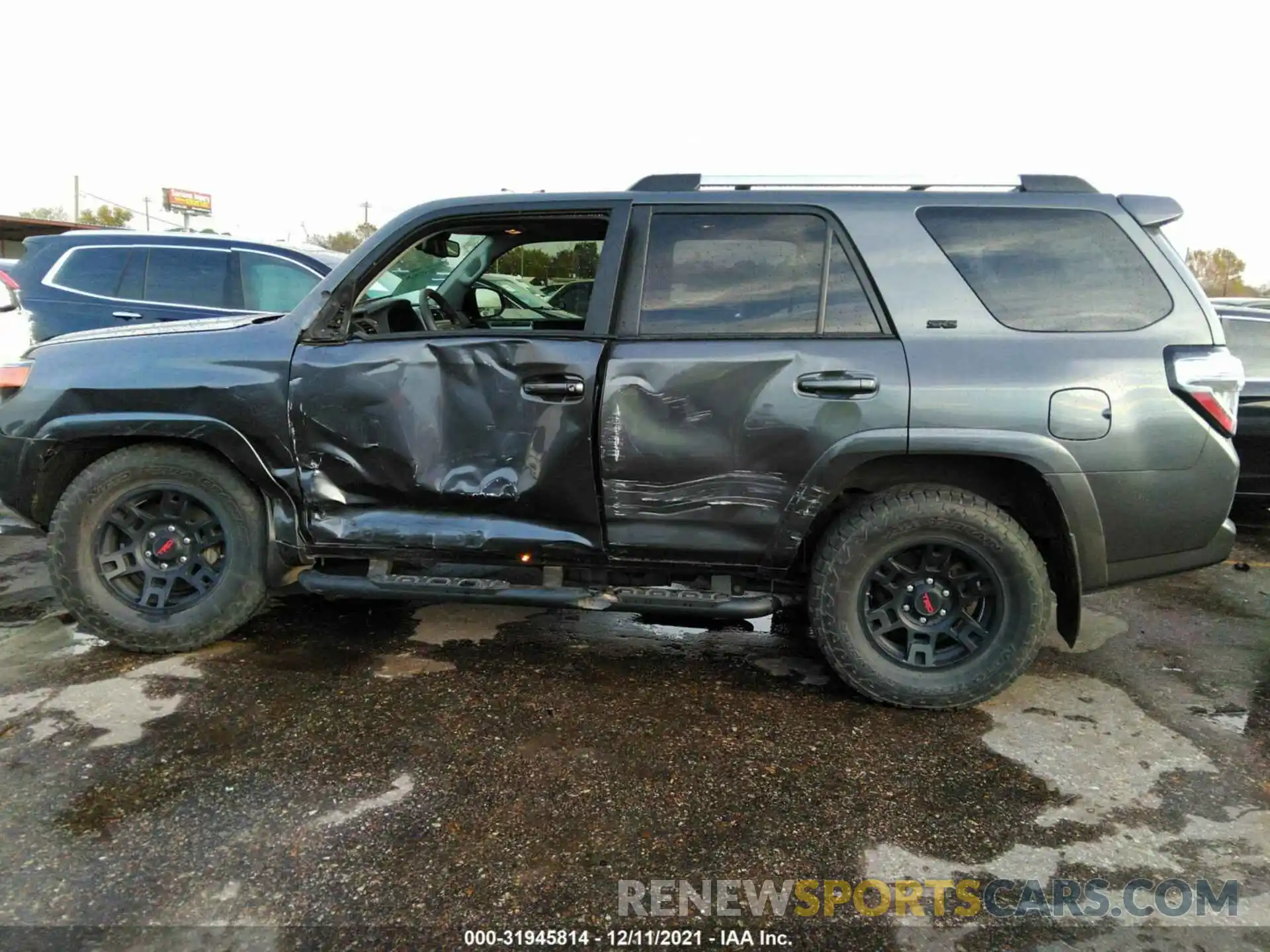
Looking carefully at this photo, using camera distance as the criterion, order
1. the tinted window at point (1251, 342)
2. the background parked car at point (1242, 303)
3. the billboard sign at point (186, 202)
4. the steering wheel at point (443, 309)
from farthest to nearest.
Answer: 1. the billboard sign at point (186, 202)
2. the background parked car at point (1242, 303)
3. the tinted window at point (1251, 342)
4. the steering wheel at point (443, 309)

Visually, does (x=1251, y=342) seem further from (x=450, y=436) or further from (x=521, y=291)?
(x=450, y=436)

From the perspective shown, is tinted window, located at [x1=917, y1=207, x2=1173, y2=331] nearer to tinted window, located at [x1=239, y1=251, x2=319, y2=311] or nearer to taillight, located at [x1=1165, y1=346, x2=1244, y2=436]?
taillight, located at [x1=1165, y1=346, x2=1244, y2=436]

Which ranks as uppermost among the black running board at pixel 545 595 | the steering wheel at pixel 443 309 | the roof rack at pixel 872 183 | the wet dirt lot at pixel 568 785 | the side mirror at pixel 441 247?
the roof rack at pixel 872 183

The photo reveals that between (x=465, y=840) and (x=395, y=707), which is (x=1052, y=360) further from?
(x=395, y=707)

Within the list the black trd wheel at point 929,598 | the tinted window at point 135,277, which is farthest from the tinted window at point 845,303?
the tinted window at point 135,277

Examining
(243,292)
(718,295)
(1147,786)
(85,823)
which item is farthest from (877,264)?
(243,292)

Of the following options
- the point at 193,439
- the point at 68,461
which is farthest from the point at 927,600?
the point at 68,461

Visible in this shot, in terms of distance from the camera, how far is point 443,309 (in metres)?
4.20

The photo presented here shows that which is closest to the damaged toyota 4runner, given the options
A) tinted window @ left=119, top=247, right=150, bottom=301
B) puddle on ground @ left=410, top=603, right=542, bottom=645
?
puddle on ground @ left=410, top=603, right=542, bottom=645

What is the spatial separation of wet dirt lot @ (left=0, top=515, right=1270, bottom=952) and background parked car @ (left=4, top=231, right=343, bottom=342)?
3860 mm

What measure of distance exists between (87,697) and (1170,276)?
4272mm

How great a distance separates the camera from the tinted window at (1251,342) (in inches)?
209

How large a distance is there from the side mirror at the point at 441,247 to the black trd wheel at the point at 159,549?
1.29 m

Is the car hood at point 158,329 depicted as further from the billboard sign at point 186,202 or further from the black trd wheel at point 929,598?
the billboard sign at point 186,202
